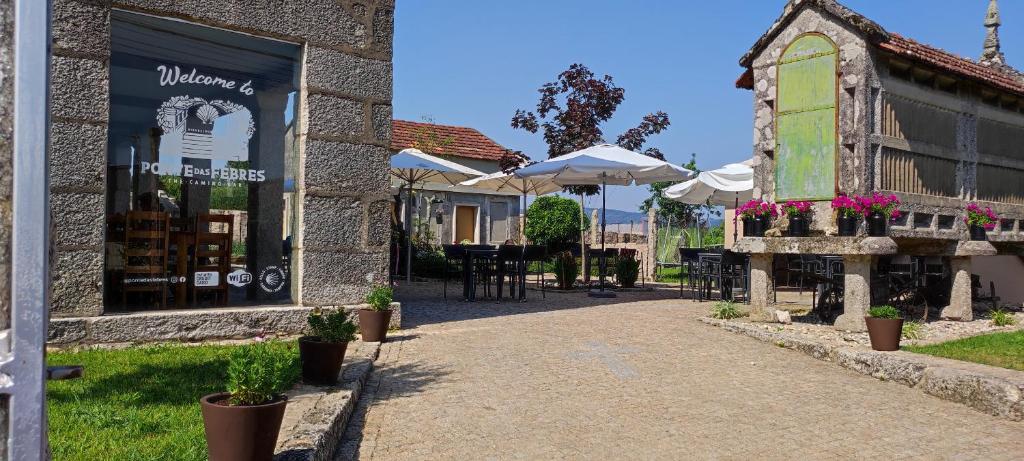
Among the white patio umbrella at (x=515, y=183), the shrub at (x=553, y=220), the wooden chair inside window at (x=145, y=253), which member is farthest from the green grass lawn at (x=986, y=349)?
the shrub at (x=553, y=220)

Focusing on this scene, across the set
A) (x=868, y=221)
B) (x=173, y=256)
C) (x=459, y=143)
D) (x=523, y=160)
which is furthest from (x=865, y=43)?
(x=459, y=143)

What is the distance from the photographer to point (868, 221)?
789 cm

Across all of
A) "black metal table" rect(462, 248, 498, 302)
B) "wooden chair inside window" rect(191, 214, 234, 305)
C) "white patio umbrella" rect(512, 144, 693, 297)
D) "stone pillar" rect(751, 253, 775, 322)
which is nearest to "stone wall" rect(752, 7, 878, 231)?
"stone pillar" rect(751, 253, 775, 322)

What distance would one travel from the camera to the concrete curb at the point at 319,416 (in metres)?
3.37

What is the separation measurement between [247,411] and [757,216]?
23.0 feet

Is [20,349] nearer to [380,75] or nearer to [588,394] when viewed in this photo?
[588,394]

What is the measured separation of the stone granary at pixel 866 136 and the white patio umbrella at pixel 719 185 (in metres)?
3.48

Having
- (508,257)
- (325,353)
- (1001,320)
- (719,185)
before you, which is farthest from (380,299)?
(719,185)

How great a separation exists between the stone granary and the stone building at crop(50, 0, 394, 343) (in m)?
4.55

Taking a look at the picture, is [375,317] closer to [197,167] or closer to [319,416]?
[197,167]

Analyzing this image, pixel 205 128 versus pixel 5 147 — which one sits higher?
pixel 205 128

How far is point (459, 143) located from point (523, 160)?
11002mm

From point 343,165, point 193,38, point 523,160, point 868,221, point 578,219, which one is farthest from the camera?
point 578,219

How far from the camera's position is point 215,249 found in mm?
7141
